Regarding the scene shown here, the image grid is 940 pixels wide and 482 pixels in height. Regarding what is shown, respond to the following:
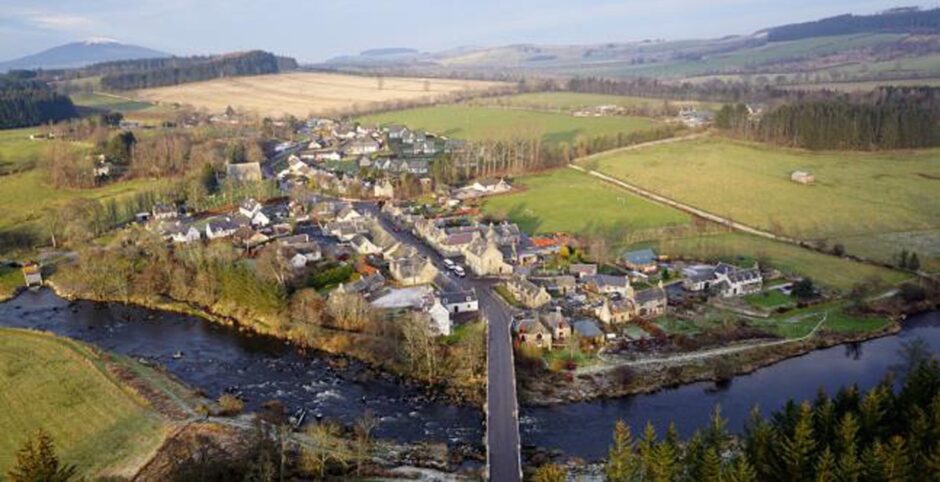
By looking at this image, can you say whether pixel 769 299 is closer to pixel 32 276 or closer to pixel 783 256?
pixel 783 256

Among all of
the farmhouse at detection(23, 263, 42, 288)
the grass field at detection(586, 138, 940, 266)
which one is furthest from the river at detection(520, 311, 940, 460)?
the farmhouse at detection(23, 263, 42, 288)

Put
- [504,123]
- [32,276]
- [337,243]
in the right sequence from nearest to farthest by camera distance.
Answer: [32,276] < [337,243] < [504,123]

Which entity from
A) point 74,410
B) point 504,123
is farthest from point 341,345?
point 504,123

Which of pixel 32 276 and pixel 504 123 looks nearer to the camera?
pixel 32 276

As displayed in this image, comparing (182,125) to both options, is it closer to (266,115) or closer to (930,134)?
(266,115)

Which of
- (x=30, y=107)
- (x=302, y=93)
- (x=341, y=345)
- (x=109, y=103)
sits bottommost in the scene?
(x=341, y=345)

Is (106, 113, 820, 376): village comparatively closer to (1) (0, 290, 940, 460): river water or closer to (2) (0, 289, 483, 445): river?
(1) (0, 290, 940, 460): river water

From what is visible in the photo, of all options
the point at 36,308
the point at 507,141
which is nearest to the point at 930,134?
the point at 507,141
